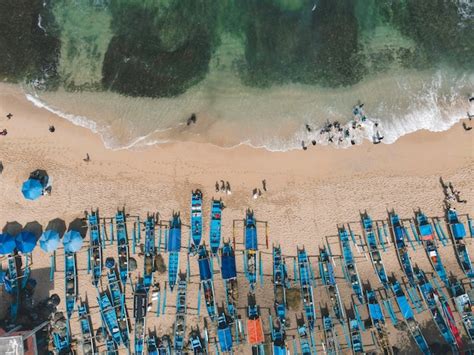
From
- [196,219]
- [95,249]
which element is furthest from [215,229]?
[95,249]

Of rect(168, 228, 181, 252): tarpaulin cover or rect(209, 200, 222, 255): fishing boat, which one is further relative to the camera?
rect(209, 200, 222, 255): fishing boat

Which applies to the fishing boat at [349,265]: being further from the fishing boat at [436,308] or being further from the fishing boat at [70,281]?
the fishing boat at [70,281]

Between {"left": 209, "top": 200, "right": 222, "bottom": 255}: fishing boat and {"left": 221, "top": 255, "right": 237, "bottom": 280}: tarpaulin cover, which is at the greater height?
{"left": 209, "top": 200, "right": 222, "bottom": 255}: fishing boat

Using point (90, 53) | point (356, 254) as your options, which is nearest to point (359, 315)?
point (356, 254)

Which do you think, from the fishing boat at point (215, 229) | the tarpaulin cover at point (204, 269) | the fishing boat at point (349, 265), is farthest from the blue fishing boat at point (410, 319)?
the tarpaulin cover at point (204, 269)

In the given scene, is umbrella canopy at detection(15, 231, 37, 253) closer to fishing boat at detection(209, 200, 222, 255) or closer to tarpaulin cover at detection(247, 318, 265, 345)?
fishing boat at detection(209, 200, 222, 255)

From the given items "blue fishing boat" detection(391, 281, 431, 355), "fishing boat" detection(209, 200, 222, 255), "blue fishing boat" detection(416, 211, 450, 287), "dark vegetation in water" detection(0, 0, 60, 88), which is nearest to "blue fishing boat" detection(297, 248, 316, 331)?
"fishing boat" detection(209, 200, 222, 255)
